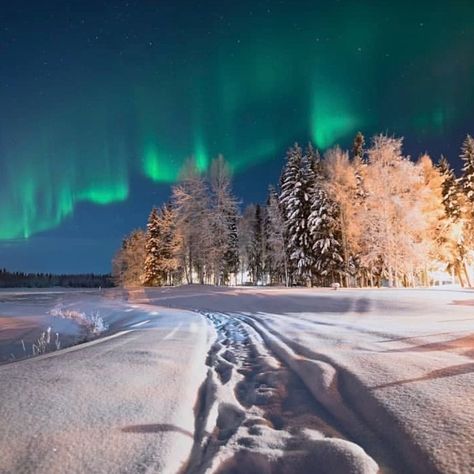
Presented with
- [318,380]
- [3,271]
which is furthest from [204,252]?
[3,271]

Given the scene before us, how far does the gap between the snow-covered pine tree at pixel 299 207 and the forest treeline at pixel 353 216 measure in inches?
3.9

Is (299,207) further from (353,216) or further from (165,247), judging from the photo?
(165,247)

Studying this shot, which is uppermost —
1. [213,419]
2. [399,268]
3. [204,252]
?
[204,252]

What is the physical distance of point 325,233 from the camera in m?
32.6

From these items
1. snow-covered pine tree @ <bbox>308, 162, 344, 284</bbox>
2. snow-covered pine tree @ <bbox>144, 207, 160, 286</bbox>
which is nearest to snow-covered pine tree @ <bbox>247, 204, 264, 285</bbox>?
snow-covered pine tree @ <bbox>144, 207, 160, 286</bbox>

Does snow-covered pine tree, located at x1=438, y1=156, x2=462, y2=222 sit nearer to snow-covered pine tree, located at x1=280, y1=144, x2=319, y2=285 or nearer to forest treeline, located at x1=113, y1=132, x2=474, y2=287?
forest treeline, located at x1=113, y1=132, x2=474, y2=287

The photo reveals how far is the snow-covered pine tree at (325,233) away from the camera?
105ft

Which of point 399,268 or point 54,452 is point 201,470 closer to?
point 54,452

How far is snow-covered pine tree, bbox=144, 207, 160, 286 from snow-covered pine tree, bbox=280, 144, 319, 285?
20.8 m

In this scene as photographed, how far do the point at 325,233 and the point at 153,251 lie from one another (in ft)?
88.5

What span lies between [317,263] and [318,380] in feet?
97.6

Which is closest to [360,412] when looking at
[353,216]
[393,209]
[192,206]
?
[393,209]

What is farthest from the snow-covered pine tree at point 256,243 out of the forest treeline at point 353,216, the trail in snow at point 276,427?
the trail in snow at point 276,427

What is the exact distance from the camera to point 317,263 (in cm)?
3341
